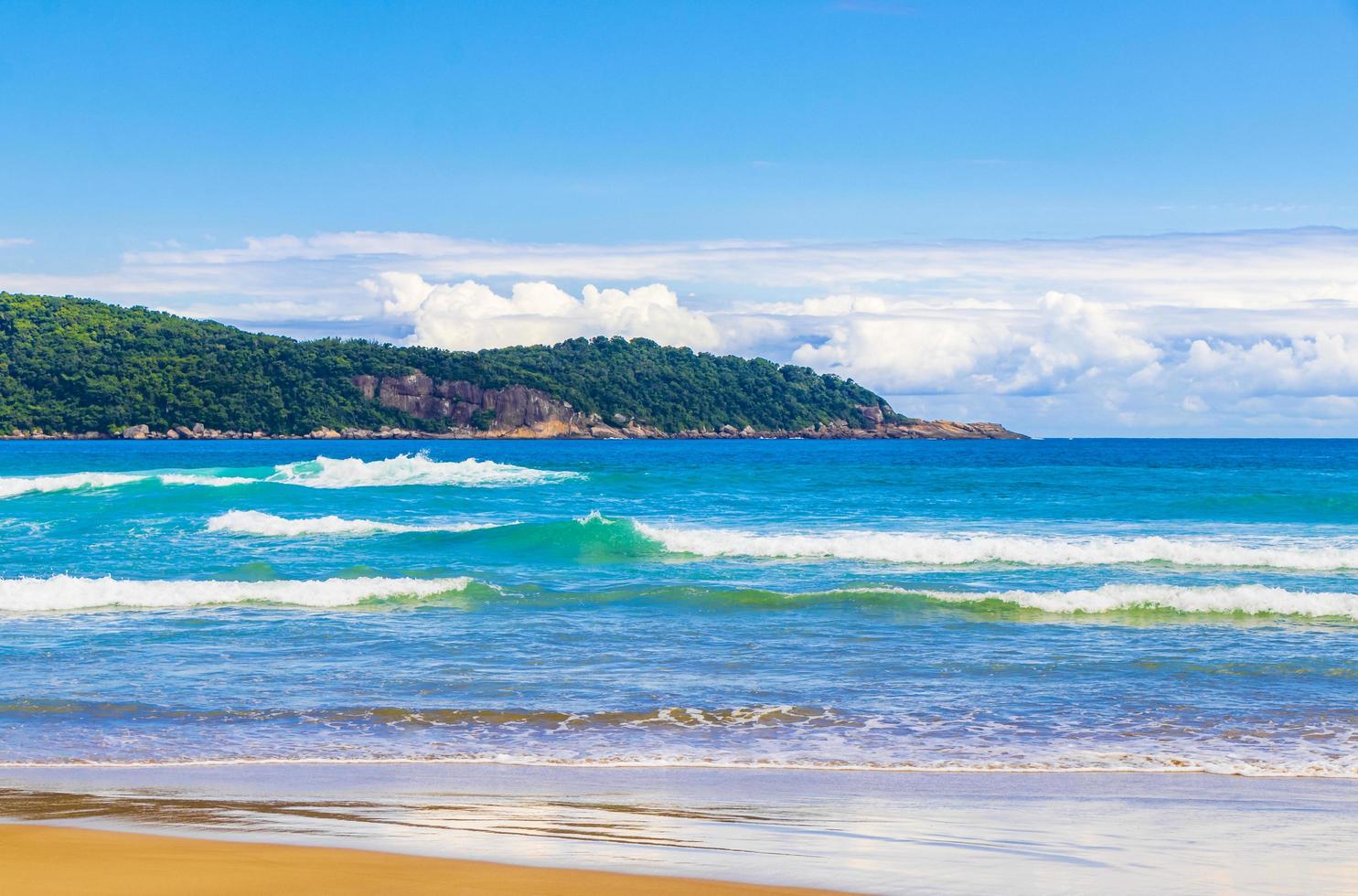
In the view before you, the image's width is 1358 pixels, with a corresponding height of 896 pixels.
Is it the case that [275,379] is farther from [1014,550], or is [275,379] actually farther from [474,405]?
[1014,550]

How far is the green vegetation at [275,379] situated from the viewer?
5266 inches

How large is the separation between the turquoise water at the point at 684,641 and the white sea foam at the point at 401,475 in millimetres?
11904

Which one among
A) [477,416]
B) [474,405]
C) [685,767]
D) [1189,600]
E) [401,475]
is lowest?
[685,767]

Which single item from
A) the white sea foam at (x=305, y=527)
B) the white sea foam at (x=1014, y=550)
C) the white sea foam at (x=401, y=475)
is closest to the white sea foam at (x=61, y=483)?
the white sea foam at (x=401, y=475)

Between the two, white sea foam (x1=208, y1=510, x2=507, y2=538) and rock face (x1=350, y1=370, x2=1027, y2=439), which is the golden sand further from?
rock face (x1=350, y1=370, x2=1027, y2=439)

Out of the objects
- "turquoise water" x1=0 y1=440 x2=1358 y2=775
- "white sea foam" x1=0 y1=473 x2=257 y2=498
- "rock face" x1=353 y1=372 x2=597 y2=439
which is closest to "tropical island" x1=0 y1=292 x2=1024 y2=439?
"rock face" x1=353 y1=372 x2=597 y2=439

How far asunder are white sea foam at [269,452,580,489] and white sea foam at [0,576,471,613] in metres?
22.8

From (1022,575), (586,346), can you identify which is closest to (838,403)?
(586,346)

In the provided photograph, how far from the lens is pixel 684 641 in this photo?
12.6 m

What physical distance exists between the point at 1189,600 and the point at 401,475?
1274 inches

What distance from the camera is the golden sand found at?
16.4 feet

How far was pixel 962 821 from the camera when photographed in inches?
246

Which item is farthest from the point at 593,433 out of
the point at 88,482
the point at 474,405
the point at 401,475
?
the point at 88,482

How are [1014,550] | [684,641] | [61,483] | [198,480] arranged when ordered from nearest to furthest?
[684,641], [1014,550], [61,483], [198,480]
